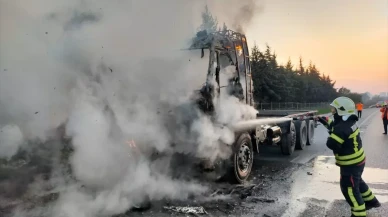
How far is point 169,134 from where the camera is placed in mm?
5297

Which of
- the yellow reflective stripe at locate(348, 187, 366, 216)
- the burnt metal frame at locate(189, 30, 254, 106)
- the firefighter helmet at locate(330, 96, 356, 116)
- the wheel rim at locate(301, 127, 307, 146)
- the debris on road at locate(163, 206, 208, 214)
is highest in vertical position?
the burnt metal frame at locate(189, 30, 254, 106)

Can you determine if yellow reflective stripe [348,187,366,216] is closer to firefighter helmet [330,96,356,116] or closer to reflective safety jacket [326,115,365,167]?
reflective safety jacket [326,115,365,167]

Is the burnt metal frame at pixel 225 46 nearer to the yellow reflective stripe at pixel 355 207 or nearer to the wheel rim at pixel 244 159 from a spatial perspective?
the wheel rim at pixel 244 159

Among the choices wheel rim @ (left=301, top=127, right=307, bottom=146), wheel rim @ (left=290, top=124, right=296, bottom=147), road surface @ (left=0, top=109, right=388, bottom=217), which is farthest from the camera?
wheel rim @ (left=301, top=127, right=307, bottom=146)

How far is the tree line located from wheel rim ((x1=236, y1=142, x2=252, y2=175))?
163cm

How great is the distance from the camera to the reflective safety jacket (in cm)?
442

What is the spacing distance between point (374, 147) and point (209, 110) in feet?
25.7

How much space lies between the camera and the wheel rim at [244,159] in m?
6.25

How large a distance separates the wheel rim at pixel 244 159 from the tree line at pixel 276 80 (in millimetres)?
1629

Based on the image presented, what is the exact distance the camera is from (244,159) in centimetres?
641

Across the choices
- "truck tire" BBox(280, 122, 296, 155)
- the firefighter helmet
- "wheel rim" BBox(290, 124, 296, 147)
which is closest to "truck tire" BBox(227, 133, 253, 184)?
the firefighter helmet

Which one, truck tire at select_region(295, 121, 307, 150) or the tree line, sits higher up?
the tree line

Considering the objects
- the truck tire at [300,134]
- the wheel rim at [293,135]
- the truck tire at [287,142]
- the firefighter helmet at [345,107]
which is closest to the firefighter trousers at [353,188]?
the firefighter helmet at [345,107]

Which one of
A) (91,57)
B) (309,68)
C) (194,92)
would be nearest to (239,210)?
(194,92)
